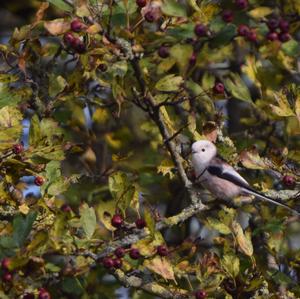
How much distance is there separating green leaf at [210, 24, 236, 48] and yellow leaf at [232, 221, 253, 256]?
1185 mm

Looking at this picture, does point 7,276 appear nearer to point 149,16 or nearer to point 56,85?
point 149,16

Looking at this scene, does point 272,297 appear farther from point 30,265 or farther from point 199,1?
point 199,1

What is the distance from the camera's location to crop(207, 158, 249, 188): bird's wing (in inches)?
218

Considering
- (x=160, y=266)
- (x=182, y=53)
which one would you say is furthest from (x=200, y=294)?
(x=182, y=53)

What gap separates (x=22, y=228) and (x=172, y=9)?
144 cm

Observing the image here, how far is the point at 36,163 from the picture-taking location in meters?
5.00

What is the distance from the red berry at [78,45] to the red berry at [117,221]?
979mm

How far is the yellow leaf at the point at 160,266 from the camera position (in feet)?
14.9

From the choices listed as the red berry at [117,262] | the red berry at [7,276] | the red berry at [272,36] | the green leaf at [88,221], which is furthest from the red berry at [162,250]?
Result: the red berry at [272,36]

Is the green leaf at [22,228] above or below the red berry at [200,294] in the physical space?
above

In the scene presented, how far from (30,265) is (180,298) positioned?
40.6 inches

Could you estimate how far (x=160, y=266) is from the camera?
179 inches

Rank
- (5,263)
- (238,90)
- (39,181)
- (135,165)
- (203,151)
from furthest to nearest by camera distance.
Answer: (135,165)
(238,90)
(203,151)
(39,181)
(5,263)

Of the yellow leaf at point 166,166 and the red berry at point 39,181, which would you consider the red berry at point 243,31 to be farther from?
the red berry at point 39,181
